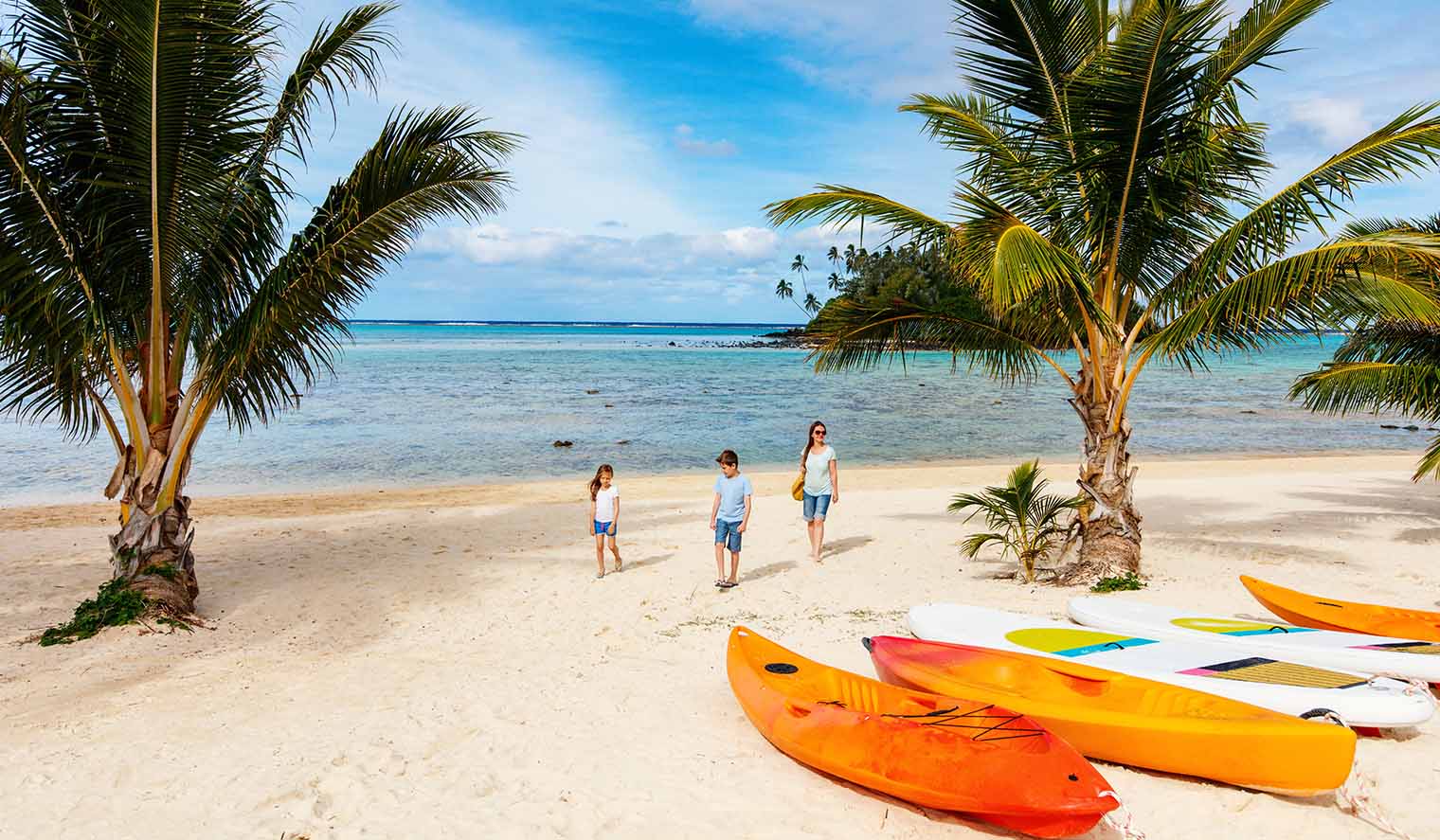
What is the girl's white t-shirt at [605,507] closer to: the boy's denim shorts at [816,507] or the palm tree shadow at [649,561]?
the palm tree shadow at [649,561]

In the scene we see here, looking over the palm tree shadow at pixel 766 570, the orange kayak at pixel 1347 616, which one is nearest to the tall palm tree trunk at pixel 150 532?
the palm tree shadow at pixel 766 570

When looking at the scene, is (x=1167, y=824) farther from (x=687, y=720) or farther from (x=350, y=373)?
(x=350, y=373)

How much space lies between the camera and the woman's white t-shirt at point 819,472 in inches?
370

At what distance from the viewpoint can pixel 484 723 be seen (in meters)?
5.22

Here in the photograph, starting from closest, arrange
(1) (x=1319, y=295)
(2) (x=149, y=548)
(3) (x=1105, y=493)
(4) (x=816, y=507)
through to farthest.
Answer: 1. (2) (x=149, y=548)
2. (1) (x=1319, y=295)
3. (3) (x=1105, y=493)
4. (4) (x=816, y=507)

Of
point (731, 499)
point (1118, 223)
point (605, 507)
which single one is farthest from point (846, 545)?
point (1118, 223)

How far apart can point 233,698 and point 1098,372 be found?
300 inches

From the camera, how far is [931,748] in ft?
13.0

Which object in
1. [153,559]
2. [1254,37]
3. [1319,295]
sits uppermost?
[1254,37]

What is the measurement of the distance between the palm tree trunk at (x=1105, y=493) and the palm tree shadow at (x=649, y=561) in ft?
14.2

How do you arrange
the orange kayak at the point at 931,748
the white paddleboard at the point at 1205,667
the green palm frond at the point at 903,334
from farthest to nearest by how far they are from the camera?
the green palm frond at the point at 903,334 → the white paddleboard at the point at 1205,667 → the orange kayak at the point at 931,748

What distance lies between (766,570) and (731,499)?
1.25 meters

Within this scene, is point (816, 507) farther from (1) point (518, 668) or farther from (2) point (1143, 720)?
(2) point (1143, 720)

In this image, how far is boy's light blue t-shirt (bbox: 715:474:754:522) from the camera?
8617 mm
